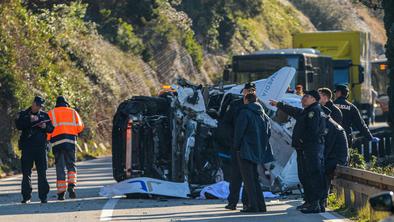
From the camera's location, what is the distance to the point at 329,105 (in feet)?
55.5

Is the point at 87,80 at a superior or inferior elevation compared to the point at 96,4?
inferior

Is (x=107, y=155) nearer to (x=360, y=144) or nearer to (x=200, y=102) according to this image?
(x=360, y=144)

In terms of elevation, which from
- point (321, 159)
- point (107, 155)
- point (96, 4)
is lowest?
point (107, 155)

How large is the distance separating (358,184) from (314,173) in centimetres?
66

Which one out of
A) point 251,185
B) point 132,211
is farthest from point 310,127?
point 132,211

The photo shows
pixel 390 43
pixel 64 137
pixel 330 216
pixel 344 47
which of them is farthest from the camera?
pixel 344 47

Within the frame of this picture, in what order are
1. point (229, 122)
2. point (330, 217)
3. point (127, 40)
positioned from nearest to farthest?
point (330, 217) → point (229, 122) → point (127, 40)

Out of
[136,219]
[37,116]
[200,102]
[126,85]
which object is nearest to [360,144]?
[200,102]

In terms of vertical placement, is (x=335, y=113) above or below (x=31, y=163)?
above

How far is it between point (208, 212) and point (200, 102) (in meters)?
3.46

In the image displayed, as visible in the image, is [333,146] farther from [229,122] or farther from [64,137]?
[64,137]

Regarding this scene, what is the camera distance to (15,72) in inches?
1230

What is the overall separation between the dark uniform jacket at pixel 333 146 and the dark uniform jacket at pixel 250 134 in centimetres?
98

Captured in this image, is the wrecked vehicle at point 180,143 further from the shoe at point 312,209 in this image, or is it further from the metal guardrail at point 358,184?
the shoe at point 312,209
